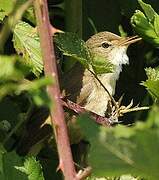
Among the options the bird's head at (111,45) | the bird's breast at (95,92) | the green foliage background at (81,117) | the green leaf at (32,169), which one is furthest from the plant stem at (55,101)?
the bird's head at (111,45)

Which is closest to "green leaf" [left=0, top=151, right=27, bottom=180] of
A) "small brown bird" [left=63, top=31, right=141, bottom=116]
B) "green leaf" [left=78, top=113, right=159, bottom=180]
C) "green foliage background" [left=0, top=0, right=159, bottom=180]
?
"green foliage background" [left=0, top=0, right=159, bottom=180]

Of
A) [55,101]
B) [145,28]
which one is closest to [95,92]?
[145,28]

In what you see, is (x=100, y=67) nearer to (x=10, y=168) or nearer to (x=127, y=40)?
(x=10, y=168)

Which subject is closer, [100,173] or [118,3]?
[100,173]

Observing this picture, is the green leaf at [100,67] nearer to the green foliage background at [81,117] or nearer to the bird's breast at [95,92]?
the green foliage background at [81,117]

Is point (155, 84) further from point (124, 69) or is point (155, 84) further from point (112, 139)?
point (124, 69)

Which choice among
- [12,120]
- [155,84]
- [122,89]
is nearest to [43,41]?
[155,84]

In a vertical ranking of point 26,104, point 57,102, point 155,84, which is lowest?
point 26,104
